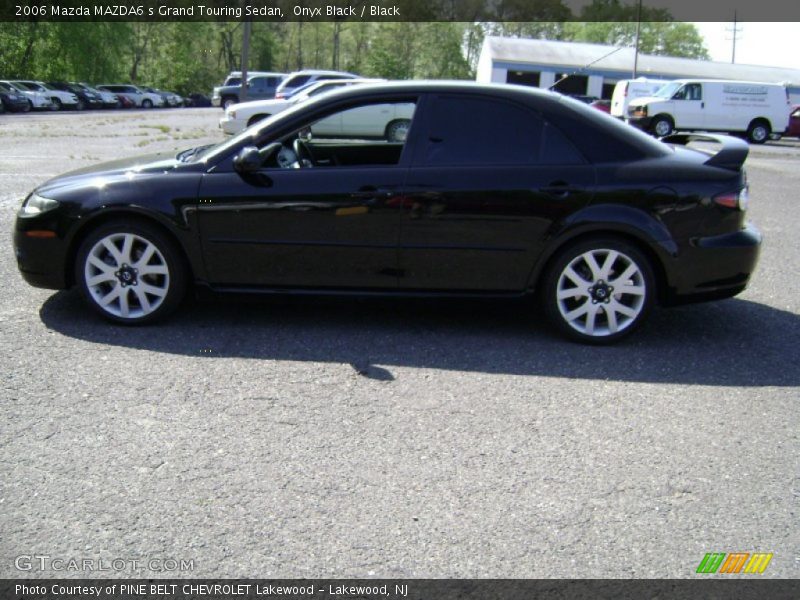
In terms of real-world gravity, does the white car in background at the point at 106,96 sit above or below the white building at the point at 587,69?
below

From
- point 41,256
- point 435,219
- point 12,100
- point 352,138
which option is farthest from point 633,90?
point 41,256

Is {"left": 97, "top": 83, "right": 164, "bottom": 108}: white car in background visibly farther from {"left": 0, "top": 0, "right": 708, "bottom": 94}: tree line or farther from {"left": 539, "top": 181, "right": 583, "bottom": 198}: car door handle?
{"left": 539, "top": 181, "right": 583, "bottom": 198}: car door handle

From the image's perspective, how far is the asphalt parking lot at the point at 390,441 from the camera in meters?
2.96

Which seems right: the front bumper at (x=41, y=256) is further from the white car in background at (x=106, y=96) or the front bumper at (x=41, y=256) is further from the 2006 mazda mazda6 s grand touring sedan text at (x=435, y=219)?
the white car in background at (x=106, y=96)

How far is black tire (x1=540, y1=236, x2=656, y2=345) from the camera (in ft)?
17.1

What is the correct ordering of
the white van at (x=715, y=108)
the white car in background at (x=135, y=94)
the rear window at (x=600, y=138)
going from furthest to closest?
1. the white car in background at (x=135, y=94)
2. the white van at (x=715, y=108)
3. the rear window at (x=600, y=138)

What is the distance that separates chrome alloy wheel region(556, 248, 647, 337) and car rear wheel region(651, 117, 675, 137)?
25.6 m

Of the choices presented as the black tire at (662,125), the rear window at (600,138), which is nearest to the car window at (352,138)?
the rear window at (600,138)

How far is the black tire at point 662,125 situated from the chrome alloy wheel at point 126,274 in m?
26.6

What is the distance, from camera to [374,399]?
14.1 feet

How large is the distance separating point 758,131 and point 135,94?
133 ft

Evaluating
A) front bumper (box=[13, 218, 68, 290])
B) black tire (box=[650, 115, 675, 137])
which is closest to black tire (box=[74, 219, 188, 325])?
front bumper (box=[13, 218, 68, 290])

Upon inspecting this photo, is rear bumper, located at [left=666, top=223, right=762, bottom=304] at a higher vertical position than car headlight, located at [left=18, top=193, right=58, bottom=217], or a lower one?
lower

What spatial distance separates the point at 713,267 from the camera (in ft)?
17.2
